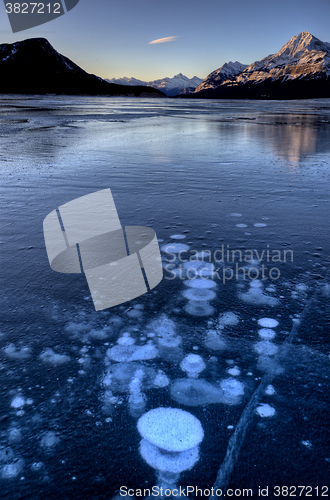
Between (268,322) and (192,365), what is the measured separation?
587 mm

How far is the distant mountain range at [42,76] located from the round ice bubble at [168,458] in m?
152

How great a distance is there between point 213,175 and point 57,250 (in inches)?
130

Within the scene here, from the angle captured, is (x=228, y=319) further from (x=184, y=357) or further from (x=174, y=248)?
(x=174, y=248)

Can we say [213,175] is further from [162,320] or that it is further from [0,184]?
[162,320]

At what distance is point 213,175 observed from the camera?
5.42 m

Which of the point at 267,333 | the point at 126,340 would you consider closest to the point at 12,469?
the point at 126,340

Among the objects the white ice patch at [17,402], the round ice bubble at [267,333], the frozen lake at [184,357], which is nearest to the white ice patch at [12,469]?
the frozen lake at [184,357]

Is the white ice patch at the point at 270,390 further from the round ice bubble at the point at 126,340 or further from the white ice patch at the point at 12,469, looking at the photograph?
the white ice patch at the point at 12,469

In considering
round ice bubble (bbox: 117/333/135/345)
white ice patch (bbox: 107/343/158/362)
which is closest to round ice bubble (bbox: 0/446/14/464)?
white ice patch (bbox: 107/343/158/362)

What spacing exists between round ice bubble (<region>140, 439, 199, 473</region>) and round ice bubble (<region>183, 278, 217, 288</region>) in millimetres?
1219

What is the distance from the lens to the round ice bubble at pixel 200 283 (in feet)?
7.77

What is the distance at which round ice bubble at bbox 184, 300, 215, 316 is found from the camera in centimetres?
207

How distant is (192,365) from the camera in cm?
166

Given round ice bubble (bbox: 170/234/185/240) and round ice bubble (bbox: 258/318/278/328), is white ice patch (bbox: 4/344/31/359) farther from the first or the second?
round ice bubble (bbox: 170/234/185/240)
